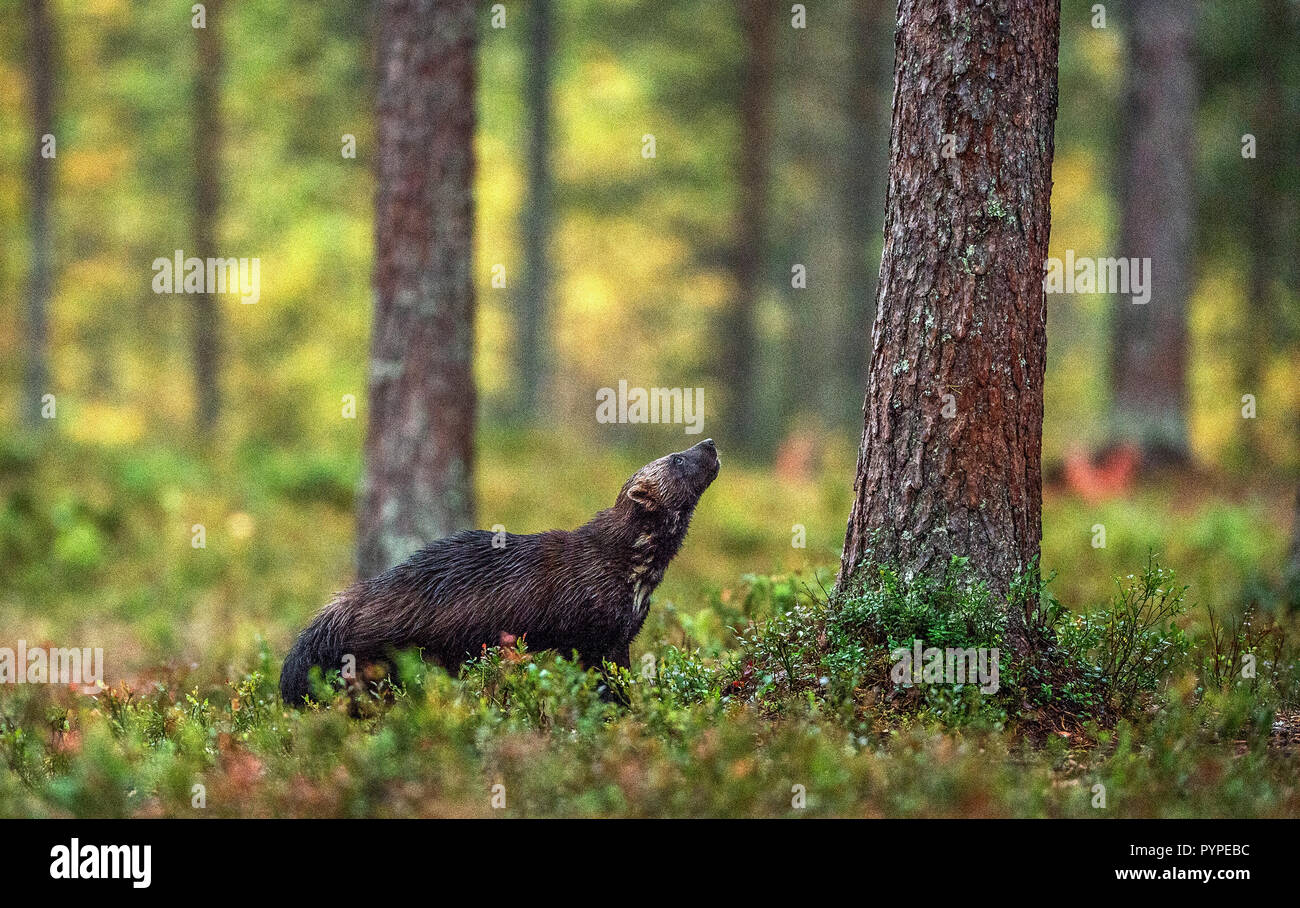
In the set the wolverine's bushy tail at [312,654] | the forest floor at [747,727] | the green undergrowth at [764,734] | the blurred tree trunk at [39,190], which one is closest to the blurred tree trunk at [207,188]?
the blurred tree trunk at [39,190]

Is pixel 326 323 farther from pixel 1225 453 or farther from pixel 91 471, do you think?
pixel 1225 453

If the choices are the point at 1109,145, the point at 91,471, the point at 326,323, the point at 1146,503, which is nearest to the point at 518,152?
the point at 326,323

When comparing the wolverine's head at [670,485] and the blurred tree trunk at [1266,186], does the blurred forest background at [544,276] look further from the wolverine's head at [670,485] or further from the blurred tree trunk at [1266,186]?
the wolverine's head at [670,485]

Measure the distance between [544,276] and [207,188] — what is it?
673 centimetres

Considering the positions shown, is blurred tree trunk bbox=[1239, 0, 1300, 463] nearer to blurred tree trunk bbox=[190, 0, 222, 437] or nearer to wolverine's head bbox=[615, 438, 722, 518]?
wolverine's head bbox=[615, 438, 722, 518]

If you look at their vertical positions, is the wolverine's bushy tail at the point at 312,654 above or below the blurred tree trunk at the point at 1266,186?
below

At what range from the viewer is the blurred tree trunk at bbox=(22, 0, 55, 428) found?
19.6 metres

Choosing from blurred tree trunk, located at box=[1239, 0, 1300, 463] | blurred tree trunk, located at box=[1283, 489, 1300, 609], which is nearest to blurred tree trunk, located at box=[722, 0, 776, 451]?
blurred tree trunk, located at box=[1239, 0, 1300, 463]

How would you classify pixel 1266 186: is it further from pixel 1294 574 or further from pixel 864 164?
pixel 1294 574

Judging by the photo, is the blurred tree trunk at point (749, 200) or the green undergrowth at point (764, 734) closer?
the green undergrowth at point (764, 734)

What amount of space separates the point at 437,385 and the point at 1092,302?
34089 mm

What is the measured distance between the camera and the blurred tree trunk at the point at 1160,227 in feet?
54.1

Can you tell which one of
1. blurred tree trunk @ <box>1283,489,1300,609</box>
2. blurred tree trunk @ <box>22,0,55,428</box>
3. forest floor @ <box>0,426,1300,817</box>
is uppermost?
blurred tree trunk @ <box>22,0,55,428</box>

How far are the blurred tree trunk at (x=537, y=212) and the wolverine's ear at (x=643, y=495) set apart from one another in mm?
16710
